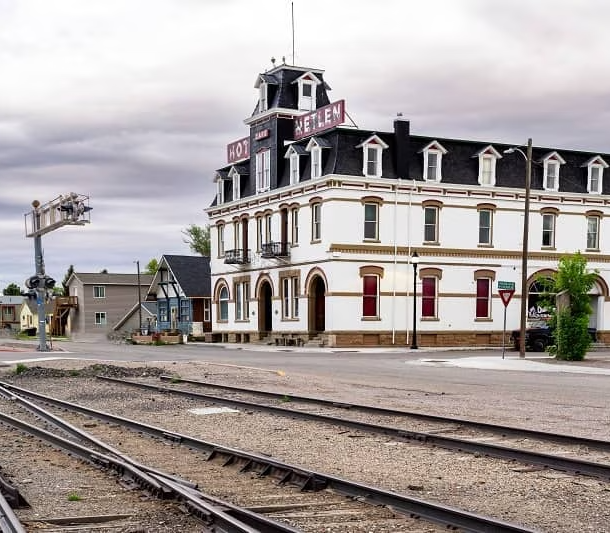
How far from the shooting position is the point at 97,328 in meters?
84.6

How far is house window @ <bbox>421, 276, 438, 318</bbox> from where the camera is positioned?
46.2 m

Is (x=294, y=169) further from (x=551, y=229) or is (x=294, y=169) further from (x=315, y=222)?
(x=551, y=229)

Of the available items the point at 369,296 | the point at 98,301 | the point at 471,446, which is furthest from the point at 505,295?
the point at 98,301

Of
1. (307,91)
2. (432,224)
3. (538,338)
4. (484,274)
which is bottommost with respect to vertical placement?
(538,338)

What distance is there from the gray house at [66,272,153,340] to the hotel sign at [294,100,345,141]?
39.3 metres

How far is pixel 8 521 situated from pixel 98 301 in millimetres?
79955

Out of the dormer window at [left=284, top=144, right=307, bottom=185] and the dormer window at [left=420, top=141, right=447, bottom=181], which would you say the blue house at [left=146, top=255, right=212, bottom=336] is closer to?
the dormer window at [left=284, top=144, right=307, bottom=185]

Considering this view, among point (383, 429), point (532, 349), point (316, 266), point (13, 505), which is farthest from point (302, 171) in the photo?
point (13, 505)

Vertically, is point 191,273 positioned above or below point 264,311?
above

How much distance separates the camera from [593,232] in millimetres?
49781

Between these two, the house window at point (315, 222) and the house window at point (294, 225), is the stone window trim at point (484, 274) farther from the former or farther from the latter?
the house window at point (294, 225)

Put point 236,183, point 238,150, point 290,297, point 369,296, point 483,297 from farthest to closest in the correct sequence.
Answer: point 238,150 < point 236,183 < point 290,297 < point 483,297 < point 369,296

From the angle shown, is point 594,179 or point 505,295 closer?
point 505,295

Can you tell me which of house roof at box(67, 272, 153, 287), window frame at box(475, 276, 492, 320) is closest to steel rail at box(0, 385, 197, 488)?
window frame at box(475, 276, 492, 320)
